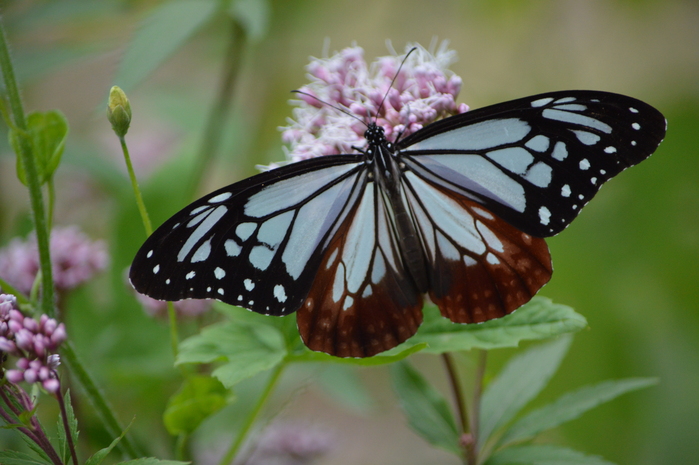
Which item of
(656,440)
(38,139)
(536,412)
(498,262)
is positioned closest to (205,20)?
(38,139)

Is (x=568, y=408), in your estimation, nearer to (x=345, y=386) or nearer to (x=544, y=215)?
(x=544, y=215)

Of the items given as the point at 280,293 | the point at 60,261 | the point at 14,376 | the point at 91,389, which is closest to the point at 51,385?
the point at 14,376

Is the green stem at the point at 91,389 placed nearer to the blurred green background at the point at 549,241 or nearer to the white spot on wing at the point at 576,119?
the blurred green background at the point at 549,241

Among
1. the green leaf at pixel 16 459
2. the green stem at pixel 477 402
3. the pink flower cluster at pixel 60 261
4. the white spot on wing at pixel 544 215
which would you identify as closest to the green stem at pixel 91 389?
the green leaf at pixel 16 459

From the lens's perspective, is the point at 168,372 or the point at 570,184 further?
the point at 168,372

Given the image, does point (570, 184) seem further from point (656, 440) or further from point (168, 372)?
point (656, 440)

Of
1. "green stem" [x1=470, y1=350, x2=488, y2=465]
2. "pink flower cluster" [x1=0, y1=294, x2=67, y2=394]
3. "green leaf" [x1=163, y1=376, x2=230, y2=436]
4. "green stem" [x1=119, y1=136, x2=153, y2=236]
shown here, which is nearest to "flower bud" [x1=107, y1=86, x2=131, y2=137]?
"green stem" [x1=119, y1=136, x2=153, y2=236]
